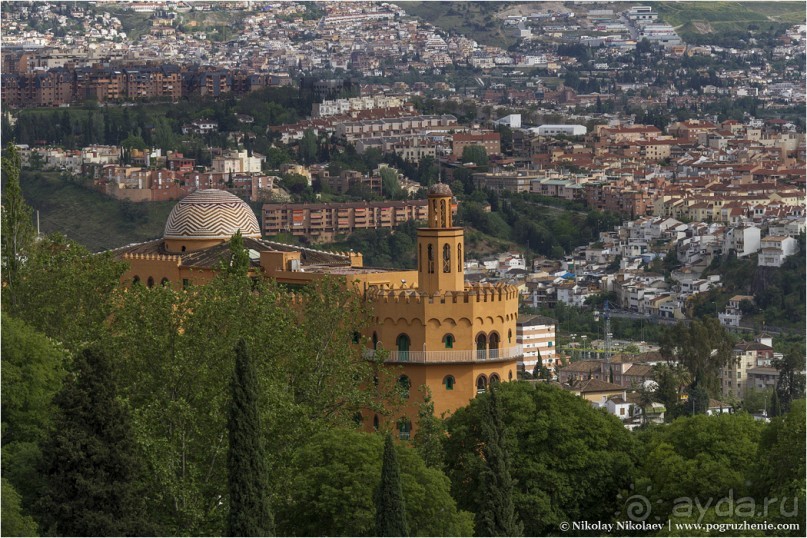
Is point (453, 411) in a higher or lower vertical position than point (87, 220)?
higher

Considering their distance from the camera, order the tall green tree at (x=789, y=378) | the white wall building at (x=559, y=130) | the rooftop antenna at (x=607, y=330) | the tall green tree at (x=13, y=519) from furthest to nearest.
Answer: the white wall building at (x=559, y=130) < the rooftop antenna at (x=607, y=330) < the tall green tree at (x=789, y=378) < the tall green tree at (x=13, y=519)

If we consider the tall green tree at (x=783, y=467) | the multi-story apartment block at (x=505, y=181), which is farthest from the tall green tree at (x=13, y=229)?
the multi-story apartment block at (x=505, y=181)

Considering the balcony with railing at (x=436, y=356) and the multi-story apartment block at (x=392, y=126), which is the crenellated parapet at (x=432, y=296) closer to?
the balcony with railing at (x=436, y=356)

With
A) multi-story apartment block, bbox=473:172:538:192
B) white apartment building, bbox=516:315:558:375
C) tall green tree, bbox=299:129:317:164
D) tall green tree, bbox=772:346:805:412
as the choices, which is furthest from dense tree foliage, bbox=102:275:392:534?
tall green tree, bbox=299:129:317:164

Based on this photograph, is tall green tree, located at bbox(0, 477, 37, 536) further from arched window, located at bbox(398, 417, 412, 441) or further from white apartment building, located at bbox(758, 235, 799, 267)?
white apartment building, located at bbox(758, 235, 799, 267)

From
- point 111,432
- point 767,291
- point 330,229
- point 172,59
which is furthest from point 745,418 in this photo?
point 172,59

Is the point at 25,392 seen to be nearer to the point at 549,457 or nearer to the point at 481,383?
the point at 549,457

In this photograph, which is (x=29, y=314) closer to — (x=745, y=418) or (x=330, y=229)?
(x=745, y=418)
